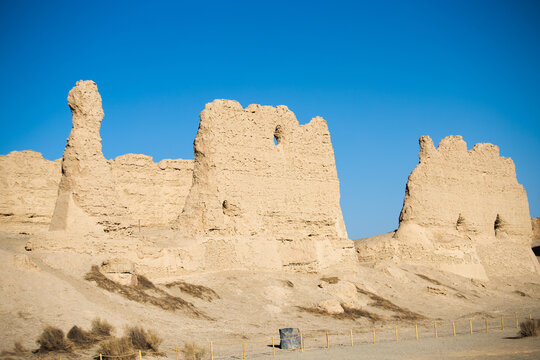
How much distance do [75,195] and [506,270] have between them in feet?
93.5

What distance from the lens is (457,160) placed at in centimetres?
4056

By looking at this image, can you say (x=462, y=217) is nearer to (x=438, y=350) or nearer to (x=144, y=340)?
(x=438, y=350)

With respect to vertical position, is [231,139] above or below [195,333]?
above

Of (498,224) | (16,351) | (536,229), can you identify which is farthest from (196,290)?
(536,229)

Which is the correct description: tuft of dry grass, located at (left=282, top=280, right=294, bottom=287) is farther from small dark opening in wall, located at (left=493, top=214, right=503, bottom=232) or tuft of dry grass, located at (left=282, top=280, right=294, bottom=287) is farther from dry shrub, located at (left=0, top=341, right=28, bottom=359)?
small dark opening in wall, located at (left=493, top=214, right=503, bottom=232)

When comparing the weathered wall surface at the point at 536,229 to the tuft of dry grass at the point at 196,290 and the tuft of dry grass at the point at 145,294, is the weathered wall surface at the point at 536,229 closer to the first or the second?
the tuft of dry grass at the point at 196,290

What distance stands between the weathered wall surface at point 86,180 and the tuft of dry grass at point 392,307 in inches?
474

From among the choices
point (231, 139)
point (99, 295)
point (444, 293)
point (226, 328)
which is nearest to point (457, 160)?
point (444, 293)

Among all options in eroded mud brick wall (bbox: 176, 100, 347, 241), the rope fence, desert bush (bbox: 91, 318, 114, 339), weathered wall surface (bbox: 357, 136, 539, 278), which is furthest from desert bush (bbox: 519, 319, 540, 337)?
weathered wall surface (bbox: 357, 136, 539, 278)

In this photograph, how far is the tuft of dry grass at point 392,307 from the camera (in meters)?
28.2

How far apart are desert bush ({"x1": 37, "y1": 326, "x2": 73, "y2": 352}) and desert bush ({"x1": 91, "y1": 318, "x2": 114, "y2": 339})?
114cm

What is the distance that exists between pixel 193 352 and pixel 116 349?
6.76 ft

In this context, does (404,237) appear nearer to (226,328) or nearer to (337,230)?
(337,230)

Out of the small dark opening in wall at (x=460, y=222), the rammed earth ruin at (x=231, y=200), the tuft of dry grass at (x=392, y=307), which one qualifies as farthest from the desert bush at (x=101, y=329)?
the small dark opening in wall at (x=460, y=222)
